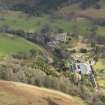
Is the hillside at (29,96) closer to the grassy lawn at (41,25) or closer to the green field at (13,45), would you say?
the green field at (13,45)

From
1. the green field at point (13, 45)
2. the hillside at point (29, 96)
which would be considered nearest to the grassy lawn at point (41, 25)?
the green field at point (13, 45)

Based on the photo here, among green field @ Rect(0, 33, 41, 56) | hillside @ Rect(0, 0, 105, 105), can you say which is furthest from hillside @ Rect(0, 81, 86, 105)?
green field @ Rect(0, 33, 41, 56)

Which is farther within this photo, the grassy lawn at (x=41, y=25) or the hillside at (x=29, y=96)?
the grassy lawn at (x=41, y=25)

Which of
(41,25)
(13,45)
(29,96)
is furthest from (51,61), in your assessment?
(41,25)

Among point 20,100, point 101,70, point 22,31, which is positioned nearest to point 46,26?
point 22,31

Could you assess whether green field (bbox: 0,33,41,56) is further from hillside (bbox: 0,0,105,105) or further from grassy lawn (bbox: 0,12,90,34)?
grassy lawn (bbox: 0,12,90,34)

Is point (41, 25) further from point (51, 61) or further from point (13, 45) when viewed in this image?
point (51, 61)

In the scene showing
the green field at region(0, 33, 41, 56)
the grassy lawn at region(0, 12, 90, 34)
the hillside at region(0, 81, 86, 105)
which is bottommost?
the hillside at region(0, 81, 86, 105)
